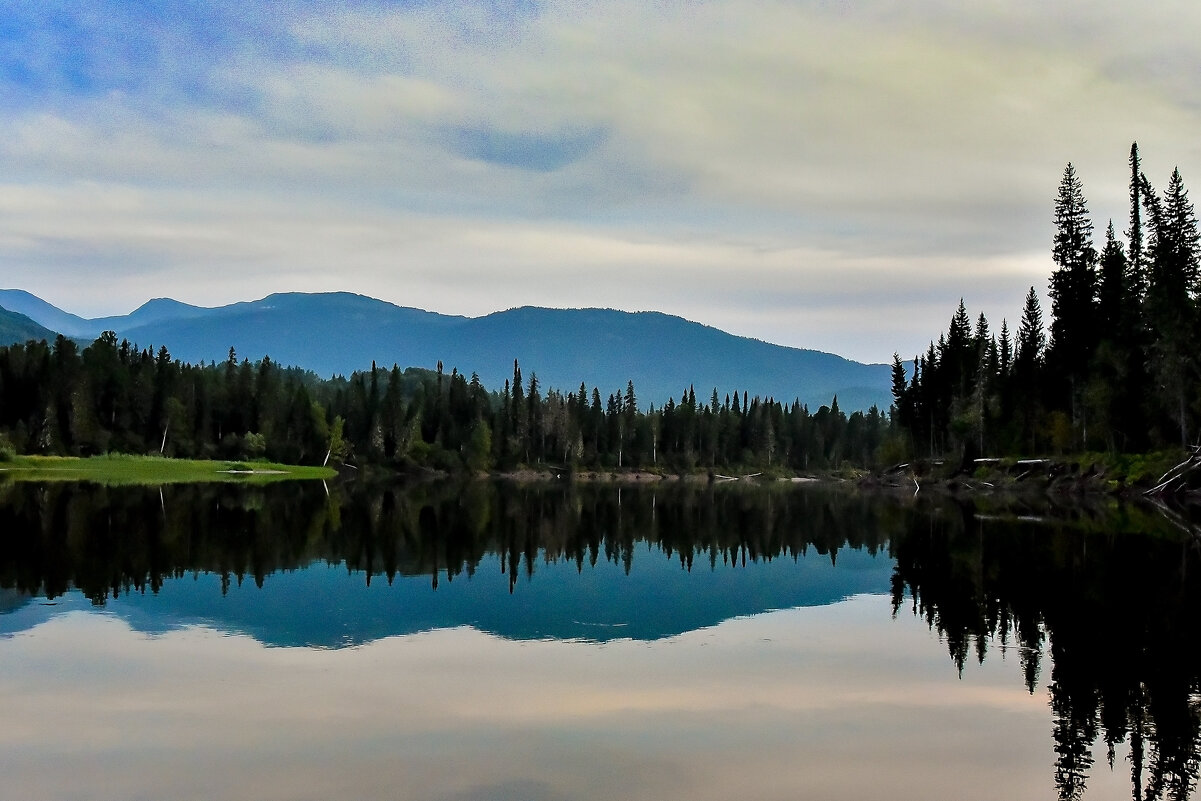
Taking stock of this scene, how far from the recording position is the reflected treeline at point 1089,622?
1273cm

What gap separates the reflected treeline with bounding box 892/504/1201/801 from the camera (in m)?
12.7

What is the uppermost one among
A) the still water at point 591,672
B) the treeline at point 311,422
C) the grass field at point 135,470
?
the treeline at point 311,422

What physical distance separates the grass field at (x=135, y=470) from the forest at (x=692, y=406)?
4.42m

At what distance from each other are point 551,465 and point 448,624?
14734cm

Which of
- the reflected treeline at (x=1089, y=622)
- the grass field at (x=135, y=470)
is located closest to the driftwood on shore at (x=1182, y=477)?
the reflected treeline at (x=1089, y=622)

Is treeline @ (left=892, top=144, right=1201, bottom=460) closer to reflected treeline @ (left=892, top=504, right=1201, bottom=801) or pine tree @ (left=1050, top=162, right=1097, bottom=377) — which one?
pine tree @ (left=1050, top=162, right=1097, bottom=377)

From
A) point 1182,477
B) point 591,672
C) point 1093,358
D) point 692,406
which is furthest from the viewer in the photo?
point 692,406

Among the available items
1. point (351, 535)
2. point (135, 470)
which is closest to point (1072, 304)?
point (351, 535)

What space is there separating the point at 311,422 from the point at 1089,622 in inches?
5384

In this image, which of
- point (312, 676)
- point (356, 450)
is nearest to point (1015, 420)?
point (312, 676)

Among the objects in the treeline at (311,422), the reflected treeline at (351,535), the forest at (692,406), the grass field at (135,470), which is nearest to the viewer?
the reflected treeline at (351,535)

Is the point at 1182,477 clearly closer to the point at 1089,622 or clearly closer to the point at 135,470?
the point at 1089,622

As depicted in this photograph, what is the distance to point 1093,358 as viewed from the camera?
263 feet

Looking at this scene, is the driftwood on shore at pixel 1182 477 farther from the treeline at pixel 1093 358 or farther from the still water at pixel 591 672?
the still water at pixel 591 672
